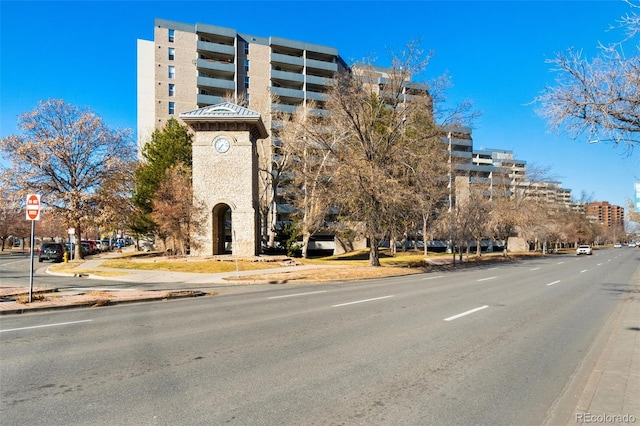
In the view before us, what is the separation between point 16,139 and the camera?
35.5 meters

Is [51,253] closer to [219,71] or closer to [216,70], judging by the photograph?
[216,70]

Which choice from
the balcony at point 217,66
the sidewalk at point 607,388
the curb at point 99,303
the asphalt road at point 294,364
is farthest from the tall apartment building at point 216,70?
the sidewalk at point 607,388

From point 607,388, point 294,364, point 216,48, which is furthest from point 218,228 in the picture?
point 216,48

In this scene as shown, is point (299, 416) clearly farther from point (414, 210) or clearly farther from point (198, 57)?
point (198, 57)

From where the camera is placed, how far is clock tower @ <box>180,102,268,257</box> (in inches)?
1321

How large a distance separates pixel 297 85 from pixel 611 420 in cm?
7316

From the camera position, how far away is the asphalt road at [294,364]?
4406 millimetres

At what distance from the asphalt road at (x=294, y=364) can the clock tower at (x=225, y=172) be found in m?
22.5

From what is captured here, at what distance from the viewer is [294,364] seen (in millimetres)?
6012

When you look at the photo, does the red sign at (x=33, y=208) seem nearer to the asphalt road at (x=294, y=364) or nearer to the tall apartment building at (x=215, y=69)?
the asphalt road at (x=294, y=364)

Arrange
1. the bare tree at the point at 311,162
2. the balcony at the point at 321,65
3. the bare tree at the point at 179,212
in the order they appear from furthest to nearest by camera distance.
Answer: the balcony at the point at 321,65 < the bare tree at the point at 179,212 < the bare tree at the point at 311,162

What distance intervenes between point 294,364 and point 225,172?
29.4m

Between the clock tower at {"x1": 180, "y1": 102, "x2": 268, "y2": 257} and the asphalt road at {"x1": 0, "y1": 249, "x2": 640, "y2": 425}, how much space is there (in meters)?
22.5

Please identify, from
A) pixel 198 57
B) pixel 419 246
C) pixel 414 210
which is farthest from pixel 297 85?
pixel 414 210
